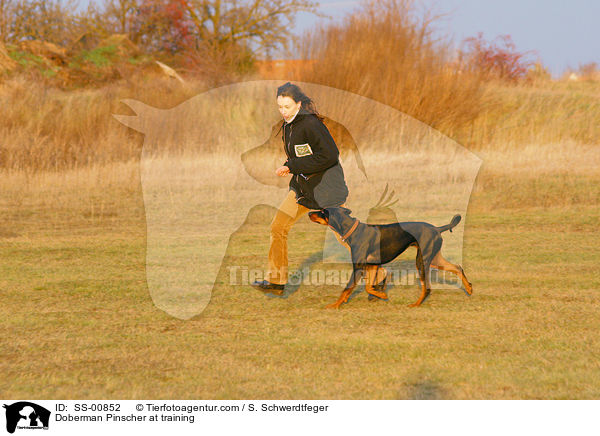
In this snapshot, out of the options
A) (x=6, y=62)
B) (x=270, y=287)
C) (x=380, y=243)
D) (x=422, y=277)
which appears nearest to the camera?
(x=380, y=243)

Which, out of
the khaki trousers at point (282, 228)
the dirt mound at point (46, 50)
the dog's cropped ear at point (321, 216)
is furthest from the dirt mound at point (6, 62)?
the dog's cropped ear at point (321, 216)

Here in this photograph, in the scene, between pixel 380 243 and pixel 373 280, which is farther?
pixel 373 280

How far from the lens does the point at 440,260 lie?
6.03 meters

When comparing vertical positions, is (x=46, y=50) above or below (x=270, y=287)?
above

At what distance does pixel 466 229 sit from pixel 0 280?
666 cm

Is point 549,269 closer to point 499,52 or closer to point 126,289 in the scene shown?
point 126,289

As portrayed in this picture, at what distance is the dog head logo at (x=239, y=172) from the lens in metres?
8.05

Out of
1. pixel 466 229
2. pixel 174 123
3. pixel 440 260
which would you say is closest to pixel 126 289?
pixel 440 260

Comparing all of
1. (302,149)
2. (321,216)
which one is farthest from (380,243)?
(302,149)

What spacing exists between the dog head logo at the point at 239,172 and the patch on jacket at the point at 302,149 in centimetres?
173

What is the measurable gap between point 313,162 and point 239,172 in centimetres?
972
